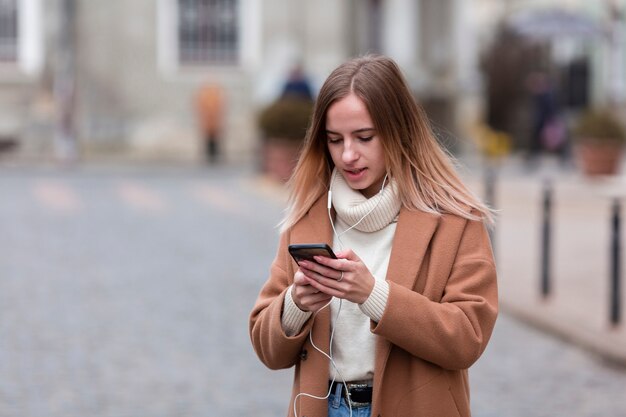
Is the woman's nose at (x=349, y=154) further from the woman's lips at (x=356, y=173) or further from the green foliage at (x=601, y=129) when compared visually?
the green foliage at (x=601, y=129)

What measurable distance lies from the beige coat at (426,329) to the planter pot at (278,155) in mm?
17609

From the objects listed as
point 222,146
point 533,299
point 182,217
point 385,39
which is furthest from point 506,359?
point 385,39

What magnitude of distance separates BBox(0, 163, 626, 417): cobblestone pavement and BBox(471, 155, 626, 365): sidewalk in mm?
165

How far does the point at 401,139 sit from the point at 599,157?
18.7 m

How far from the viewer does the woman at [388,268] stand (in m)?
3.11

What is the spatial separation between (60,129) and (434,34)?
11.3 metres

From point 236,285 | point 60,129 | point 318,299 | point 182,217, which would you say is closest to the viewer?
point 318,299

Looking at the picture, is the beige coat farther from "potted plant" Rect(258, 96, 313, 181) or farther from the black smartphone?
"potted plant" Rect(258, 96, 313, 181)

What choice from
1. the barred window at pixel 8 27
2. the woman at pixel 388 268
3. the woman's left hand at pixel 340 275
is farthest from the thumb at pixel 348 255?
the barred window at pixel 8 27

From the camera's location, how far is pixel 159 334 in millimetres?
8992

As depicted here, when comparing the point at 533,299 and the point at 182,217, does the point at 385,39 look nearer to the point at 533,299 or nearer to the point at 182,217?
the point at 182,217

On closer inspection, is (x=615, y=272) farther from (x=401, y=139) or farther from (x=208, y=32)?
(x=208, y=32)

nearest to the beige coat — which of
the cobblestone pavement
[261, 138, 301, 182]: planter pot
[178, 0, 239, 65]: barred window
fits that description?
the cobblestone pavement

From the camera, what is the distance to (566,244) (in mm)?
14023
